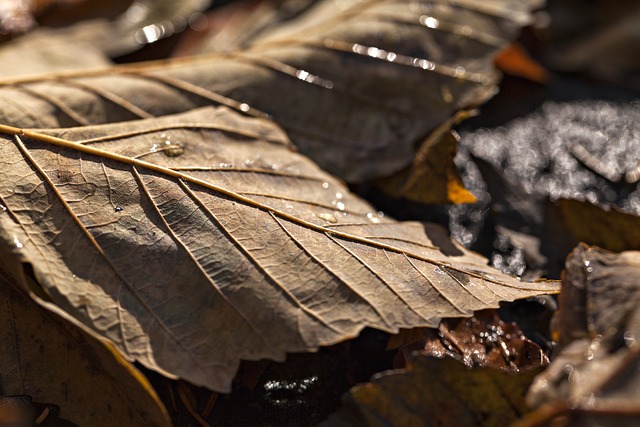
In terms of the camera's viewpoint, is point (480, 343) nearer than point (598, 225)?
Yes

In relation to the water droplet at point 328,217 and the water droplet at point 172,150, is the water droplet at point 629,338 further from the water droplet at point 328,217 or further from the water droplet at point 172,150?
the water droplet at point 172,150

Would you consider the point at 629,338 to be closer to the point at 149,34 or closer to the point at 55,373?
the point at 55,373

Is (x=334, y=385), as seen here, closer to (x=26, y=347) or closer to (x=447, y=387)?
(x=447, y=387)

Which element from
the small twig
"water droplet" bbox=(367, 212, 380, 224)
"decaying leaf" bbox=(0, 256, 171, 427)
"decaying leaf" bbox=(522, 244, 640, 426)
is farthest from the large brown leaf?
"decaying leaf" bbox=(522, 244, 640, 426)

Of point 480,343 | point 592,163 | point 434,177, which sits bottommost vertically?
point 480,343

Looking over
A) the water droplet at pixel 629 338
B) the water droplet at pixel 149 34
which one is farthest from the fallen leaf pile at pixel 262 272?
the water droplet at pixel 149 34

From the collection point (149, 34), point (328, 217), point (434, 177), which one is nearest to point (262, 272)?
point (328, 217)

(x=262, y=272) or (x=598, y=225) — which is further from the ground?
(x=262, y=272)

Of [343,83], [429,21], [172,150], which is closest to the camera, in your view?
[172,150]
